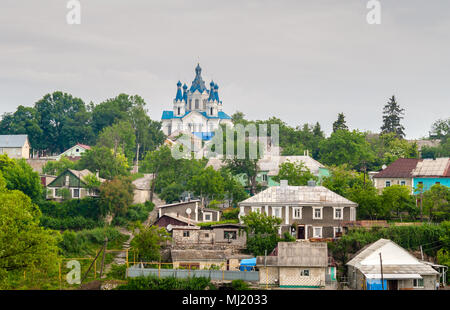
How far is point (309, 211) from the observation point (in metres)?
45.5

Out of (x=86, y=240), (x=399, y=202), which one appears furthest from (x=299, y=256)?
(x=86, y=240)

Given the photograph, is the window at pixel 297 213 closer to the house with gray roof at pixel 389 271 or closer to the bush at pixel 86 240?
the house with gray roof at pixel 389 271

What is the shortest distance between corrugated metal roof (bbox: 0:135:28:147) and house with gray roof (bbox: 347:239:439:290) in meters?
68.8

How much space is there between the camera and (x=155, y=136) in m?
96.9

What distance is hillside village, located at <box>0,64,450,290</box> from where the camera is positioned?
109 feet

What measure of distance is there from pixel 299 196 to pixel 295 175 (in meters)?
9.54

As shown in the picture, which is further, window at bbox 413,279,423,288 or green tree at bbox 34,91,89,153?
green tree at bbox 34,91,89,153

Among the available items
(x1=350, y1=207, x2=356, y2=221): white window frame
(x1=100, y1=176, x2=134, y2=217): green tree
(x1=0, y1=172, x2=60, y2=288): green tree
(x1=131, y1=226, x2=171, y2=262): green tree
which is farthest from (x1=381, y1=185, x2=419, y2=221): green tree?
(x1=0, y1=172, x2=60, y2=288): green tree

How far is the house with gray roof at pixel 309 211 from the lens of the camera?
45.0 meters

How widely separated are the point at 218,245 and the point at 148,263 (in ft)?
20.0

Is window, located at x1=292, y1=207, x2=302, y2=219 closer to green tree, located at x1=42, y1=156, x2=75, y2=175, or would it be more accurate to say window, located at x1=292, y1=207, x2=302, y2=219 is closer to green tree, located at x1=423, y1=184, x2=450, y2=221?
green tree, located at x1=423, y1=184, x2=450, y2=221

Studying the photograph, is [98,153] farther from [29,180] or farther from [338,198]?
[338,198]

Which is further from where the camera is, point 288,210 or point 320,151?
point 320,151

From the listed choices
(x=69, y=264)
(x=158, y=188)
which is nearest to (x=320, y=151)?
(x=158, y=188)
